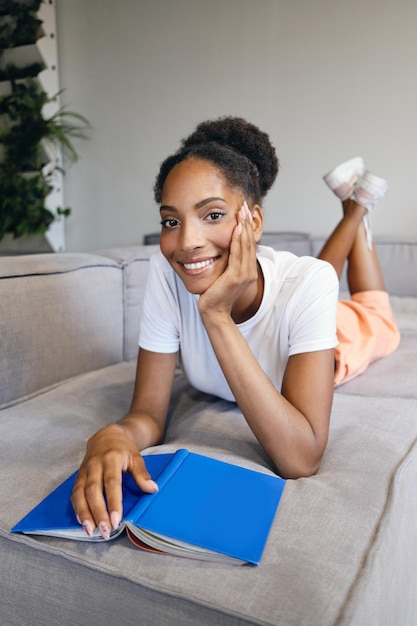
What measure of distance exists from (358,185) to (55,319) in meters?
1.14

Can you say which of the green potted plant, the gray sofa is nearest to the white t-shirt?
the gray sofa

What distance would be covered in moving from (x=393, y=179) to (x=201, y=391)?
6.61ft

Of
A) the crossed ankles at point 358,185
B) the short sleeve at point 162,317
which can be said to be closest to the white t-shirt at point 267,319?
the short sleeve at point 162,317

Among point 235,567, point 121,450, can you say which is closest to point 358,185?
point 121,450

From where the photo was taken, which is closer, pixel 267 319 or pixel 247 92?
pixel 267 319

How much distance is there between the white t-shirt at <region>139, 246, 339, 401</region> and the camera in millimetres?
1075

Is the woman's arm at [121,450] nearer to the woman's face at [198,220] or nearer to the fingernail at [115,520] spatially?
the fingernail at [115,520]

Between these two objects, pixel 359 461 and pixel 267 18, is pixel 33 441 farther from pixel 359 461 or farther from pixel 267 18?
pixel 267 18

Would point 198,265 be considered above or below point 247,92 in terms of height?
below

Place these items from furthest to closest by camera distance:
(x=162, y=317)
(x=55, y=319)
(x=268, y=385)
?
(x=55, y=319) < (x=162, y=317) < (x=268, y=385)

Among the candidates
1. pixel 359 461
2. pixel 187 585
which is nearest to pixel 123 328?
pixel 359 461

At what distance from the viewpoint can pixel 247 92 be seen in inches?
128

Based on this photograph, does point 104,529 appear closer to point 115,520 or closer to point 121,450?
point 115,520

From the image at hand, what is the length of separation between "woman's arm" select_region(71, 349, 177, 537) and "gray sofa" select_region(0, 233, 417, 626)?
0.05m
